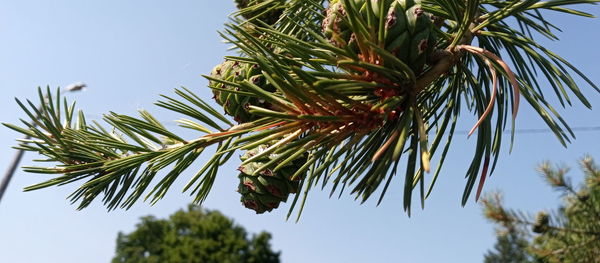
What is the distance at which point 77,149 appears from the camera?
0.59 metres

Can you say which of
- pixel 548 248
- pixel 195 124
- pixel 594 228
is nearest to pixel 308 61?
pixel 195 124

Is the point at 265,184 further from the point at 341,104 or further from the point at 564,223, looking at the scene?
the point at 564,223

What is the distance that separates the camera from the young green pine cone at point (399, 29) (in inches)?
15.6

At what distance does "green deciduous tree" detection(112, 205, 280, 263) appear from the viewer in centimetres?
1797

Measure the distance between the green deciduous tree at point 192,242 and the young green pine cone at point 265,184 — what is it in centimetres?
1776

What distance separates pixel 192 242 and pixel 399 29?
18.5 m

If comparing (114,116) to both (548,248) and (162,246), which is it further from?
(162,246)

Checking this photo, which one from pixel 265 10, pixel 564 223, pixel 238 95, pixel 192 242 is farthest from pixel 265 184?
pixel 192 242

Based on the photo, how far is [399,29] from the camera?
398mm

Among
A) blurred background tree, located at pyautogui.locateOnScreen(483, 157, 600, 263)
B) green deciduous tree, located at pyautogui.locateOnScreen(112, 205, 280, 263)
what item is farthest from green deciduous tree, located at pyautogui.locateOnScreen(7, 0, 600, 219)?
green deciduous tree, located at pyautogui.locateOnScreen(112, 205, 280, 263)

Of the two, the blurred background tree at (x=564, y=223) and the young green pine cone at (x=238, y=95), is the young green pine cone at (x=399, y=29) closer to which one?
the young green pine cone at (x=238, y=95)

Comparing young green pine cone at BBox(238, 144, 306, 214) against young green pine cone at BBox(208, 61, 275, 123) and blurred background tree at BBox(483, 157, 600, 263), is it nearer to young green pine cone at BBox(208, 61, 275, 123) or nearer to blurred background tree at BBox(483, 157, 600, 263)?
young green pine cone at BBox(208, 61, 275, 123)

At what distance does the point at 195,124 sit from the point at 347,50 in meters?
0.27

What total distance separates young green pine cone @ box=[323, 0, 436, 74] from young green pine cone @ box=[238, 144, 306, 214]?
0.18m
